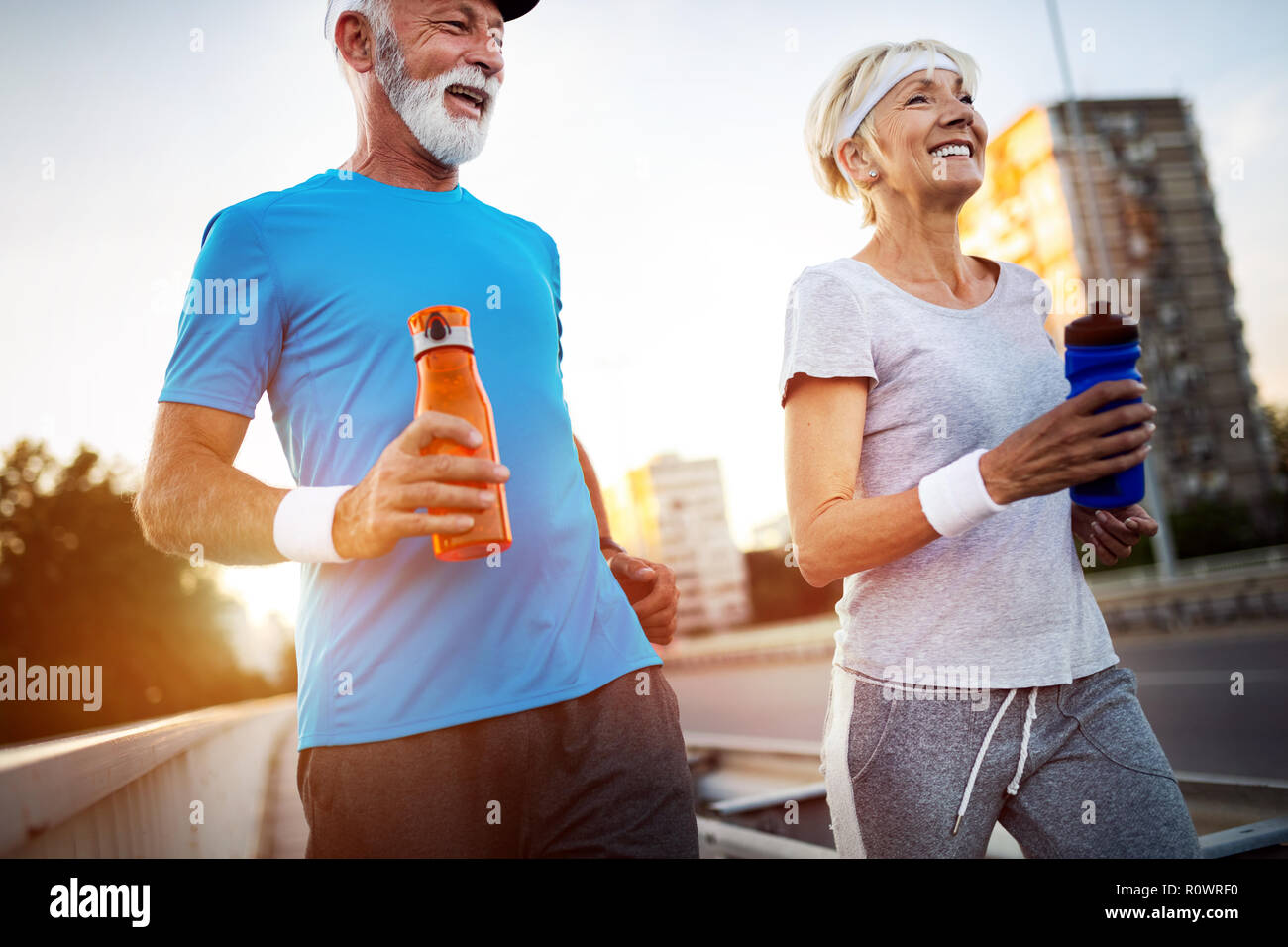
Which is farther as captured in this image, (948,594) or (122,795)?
(122,795)

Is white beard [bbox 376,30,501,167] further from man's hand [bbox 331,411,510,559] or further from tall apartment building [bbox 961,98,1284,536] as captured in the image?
tall apartment building [bbox 961,98,1284,536]

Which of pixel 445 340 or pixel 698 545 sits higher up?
pixel 698 545

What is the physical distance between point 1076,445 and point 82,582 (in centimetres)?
3488

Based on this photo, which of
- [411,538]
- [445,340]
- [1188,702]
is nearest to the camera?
[445,340]

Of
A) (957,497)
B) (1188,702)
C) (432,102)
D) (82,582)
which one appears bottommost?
(1188,702)

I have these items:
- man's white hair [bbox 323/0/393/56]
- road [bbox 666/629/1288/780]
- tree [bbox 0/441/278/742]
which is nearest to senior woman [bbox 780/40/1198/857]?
man's white hair [bbox 323/0/393/56]

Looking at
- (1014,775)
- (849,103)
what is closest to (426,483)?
(1014,775)

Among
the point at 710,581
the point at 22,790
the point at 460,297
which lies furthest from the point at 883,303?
the point at 710,581

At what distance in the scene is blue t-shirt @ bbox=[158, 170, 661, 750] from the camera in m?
1.43

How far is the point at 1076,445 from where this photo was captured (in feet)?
4.55

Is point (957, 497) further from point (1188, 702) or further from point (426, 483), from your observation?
point (1188, 702)

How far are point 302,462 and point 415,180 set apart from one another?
1.84 ft

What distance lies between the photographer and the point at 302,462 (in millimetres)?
1504

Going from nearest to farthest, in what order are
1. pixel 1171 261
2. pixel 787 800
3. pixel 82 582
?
pixel 787 800, pixel 82 582, pixel 1171 261
